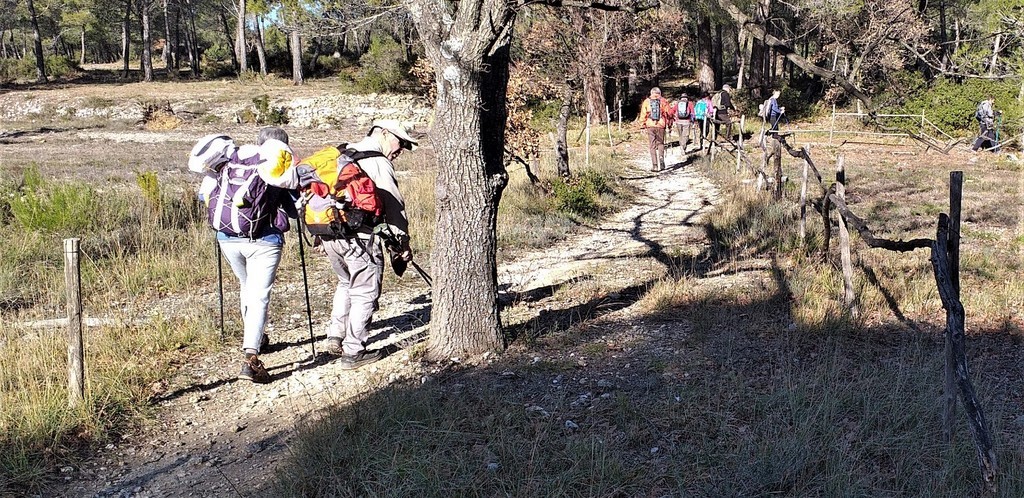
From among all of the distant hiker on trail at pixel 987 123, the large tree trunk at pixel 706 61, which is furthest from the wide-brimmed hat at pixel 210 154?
the large tree trunk at pixel 706 61

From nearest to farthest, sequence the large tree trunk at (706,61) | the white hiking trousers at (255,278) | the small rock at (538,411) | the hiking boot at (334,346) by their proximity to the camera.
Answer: the small rock at (538,411)
the white hiking trousers at (255,278)
the hiking boot at (334,346)
the large tree trunk at (706,61)

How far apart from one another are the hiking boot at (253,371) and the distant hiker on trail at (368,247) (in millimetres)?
565

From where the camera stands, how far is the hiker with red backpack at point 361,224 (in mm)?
5340

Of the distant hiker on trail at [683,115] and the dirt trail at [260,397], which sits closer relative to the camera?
the dirt trail at [260,397]

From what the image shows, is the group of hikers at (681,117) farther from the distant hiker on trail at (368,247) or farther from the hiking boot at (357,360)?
the hiking boot at (357,360)

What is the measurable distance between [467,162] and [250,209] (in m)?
1.47

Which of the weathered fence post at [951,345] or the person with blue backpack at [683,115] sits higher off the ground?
the person with blue backpack at [683,115]

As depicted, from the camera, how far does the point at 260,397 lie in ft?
17.1

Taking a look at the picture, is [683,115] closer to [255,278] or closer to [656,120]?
[656,120]

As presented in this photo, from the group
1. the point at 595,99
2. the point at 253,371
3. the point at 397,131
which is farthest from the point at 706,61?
the point at 253,371

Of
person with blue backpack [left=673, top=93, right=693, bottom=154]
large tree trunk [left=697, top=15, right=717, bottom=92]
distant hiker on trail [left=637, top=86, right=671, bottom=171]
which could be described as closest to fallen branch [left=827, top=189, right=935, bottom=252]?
distant hiker on trail [left=637, top=86, right=671, bottom=171]

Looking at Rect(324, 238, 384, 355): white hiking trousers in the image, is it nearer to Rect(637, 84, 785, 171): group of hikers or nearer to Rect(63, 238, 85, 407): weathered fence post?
Rect(63, 238, 85, 407): weathered fence post

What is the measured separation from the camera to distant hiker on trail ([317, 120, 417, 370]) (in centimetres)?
552

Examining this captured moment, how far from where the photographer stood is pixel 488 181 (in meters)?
→ 5.31
